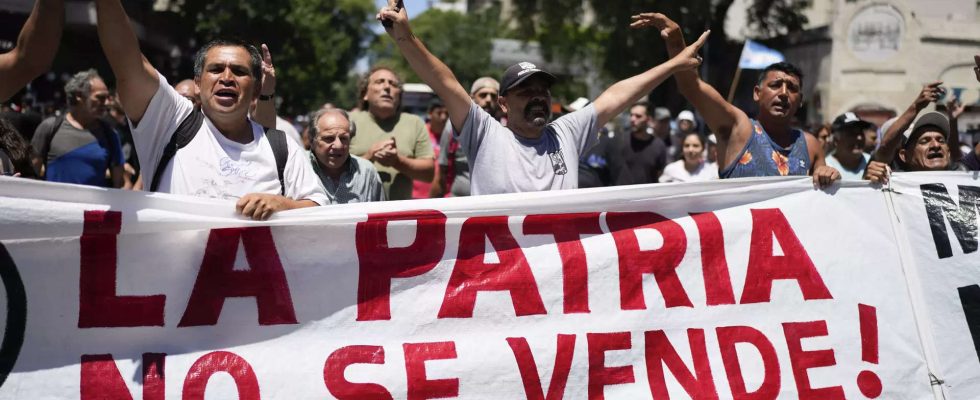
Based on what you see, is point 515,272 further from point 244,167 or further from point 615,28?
point 615,28

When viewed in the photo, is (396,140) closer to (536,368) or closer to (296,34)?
(536,368)

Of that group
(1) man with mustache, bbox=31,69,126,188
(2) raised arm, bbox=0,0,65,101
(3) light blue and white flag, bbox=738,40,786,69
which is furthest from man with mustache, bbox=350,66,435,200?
(3) light blue and white flag, bbox=738,40,786,69

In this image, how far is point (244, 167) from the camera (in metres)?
3.43

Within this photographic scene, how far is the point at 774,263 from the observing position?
4051 millimetres

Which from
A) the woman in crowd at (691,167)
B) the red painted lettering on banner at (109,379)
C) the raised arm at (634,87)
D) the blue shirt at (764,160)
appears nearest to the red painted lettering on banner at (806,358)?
Answer: the blue shirt at (764,160)

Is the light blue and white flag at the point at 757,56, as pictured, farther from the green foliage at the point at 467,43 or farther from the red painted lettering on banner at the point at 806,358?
the green foliage at the point at 467,43

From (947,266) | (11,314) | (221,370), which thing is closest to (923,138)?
(947,266)

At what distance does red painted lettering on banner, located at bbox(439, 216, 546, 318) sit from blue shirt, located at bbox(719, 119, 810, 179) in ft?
3.88

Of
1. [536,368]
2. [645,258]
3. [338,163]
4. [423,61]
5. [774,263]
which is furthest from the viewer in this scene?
[338,163]

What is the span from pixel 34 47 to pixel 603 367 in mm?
2295

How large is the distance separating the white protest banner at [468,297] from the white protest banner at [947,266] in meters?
0.09

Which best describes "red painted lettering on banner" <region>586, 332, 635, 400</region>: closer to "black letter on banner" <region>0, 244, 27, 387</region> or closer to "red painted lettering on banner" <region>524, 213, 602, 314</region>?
"red painted lettering on banner" <region>524, 213, 602, 314</region>

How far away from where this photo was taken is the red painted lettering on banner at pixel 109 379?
3.36 m

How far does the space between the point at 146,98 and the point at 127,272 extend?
2.16 feet
